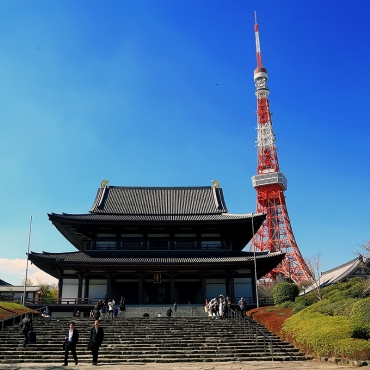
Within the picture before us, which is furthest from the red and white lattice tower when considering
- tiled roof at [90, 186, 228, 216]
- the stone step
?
the stone step

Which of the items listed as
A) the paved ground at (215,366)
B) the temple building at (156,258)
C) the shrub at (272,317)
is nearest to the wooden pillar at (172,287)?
the temple building at (156,258)

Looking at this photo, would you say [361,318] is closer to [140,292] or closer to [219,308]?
[219,308]

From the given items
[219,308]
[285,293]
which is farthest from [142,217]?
[285,293]

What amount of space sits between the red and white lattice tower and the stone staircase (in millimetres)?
43471

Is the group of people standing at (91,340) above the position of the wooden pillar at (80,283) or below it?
below

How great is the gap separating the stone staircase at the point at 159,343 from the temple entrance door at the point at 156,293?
A: 1110 centimetres

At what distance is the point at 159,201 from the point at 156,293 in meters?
11.0

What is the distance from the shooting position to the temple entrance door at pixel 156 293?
35.2m

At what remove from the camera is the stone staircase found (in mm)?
16906

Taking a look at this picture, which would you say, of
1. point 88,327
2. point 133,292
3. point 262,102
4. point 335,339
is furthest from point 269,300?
point 262,102

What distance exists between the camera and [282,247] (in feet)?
231

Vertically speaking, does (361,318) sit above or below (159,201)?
below

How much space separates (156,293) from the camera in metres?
35.5

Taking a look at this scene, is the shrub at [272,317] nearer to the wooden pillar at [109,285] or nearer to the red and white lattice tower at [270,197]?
the wooden pillar at [109,285]
